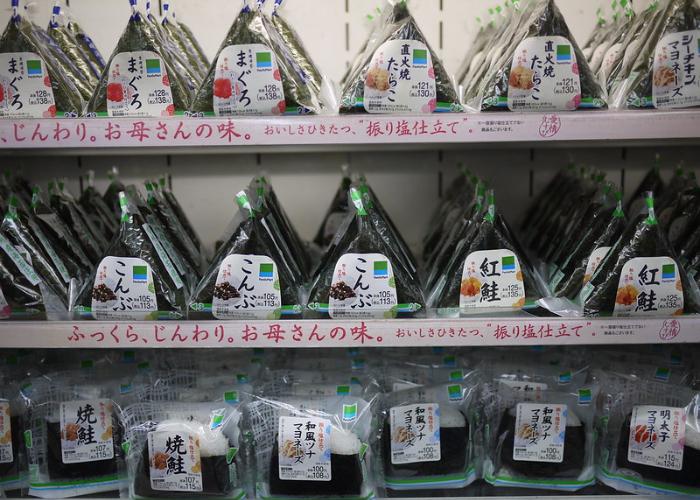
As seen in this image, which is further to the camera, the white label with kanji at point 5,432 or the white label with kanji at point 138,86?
the white label with kanji at point 5,432

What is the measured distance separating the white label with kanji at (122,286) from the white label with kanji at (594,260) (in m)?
0.90

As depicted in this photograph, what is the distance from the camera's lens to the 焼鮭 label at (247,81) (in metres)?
1.17

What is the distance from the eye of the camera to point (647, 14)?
1312mm

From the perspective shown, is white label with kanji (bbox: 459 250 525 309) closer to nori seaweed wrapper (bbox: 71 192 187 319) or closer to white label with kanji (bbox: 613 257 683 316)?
white label with kanji (bbox: 613 257 683 316)

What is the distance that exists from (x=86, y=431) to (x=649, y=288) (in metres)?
1.24

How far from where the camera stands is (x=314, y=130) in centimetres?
112

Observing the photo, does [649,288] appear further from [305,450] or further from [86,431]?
[86,431]

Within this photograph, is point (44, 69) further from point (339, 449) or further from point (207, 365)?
point (339, 449)

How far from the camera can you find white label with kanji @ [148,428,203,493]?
4.11ft

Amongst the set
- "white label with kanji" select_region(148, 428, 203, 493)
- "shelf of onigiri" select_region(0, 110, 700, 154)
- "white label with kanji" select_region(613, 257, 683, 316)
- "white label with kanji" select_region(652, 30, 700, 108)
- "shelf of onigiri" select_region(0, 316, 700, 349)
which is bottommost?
"white label with kanji" select_region(148, 428, 203, 493)

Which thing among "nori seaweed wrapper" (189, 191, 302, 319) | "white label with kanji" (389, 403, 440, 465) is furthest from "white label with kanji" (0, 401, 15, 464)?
"white label with kanji" (389, 403, 440, 465)

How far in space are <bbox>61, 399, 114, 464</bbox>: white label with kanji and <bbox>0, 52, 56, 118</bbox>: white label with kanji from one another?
636mm

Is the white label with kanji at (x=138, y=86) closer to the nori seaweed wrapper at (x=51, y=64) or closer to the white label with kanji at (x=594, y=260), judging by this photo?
the nori seaweed wrapper at (x=51, y=64)

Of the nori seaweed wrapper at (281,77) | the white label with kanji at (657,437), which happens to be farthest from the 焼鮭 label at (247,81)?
the white label with kanji at (657,437)
